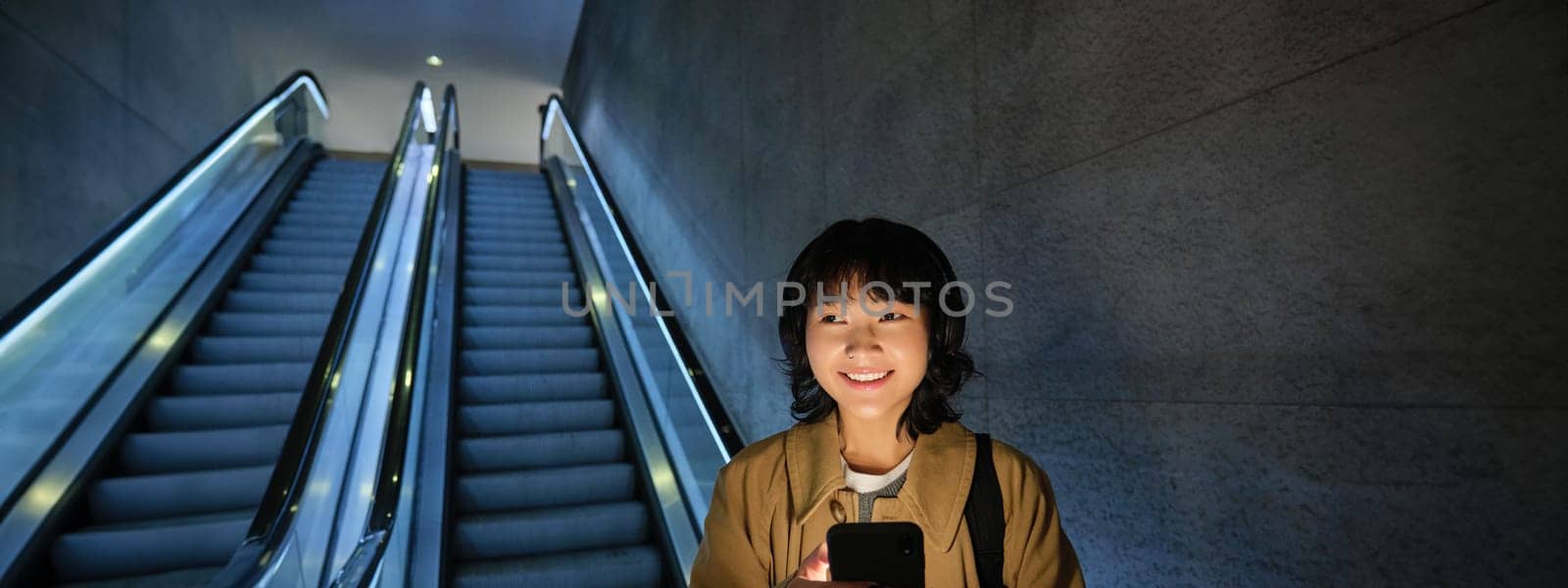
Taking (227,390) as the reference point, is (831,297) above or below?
above

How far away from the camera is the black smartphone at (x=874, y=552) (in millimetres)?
887

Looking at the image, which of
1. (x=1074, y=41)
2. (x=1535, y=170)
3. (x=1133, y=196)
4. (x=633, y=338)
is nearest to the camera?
(x=1535, y=170)

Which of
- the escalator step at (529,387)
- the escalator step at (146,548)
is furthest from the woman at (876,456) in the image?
the escalator step at (529,387)

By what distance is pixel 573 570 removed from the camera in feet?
11.1

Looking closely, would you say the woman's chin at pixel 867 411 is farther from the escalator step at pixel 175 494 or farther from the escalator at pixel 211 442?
the escalator step at pixel 175 494

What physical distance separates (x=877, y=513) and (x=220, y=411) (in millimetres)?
4283

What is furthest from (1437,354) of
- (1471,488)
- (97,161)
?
(97,161)

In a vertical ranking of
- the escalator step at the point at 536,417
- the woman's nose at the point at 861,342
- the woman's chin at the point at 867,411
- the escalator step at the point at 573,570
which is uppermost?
the woman's nose at the point at 861,342

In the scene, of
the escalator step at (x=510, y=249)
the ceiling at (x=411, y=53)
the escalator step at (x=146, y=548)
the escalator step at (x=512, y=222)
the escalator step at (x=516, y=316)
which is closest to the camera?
the escalator step at (x=146, y=548)

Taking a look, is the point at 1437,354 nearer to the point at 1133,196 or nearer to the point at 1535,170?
the point at 1535,170

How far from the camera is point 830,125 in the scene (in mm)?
3082

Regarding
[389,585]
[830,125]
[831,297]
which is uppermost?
[830,125]

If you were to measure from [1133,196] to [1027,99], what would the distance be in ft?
1.46

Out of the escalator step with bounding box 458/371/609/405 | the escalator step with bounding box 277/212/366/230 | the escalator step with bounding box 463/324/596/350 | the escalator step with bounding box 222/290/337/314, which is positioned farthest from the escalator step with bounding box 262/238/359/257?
the escalator step with bounding box 458/371/609/405
